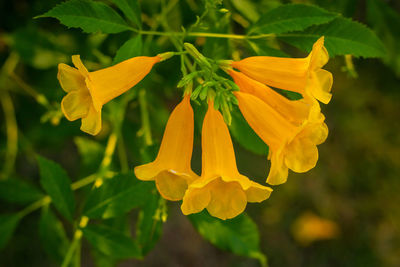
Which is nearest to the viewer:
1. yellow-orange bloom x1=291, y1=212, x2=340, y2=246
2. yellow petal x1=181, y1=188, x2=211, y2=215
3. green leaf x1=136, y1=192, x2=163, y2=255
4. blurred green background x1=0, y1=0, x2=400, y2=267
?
yellow petal x1=181, y1=188, x2=211, y2=215

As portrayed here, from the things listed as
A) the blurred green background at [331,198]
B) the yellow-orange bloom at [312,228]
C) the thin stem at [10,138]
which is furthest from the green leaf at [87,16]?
the yellow-orange bloom at [312,228]

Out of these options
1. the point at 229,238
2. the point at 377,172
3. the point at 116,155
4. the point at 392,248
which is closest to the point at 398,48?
the point at 229,238

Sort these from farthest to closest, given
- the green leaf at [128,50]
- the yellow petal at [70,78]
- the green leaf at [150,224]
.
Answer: the green leaf at [150,224], the green leaf at [128,50], the yellow petal at [70,78]

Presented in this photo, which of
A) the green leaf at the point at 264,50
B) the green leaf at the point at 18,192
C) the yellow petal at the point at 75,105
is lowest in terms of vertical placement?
the green leaf at the point at 18,192

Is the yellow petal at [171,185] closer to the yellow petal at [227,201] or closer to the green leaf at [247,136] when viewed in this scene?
the yellow petal at [227,201]

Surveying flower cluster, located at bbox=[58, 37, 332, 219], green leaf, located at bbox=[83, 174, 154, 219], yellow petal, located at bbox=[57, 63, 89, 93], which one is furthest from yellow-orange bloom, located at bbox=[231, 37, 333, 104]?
green leaf, located at bbox=[83, 174, 154, 219]

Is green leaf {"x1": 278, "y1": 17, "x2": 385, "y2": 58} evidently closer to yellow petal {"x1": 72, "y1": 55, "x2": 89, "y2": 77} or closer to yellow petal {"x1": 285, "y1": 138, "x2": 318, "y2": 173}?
yellow petal {"x1": 285, "y1": 138, "x2": 318, "y2": 173}
